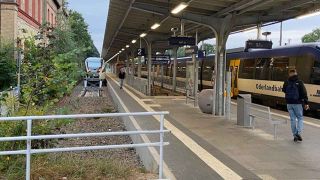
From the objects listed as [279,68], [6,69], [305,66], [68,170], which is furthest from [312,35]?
[68,170]

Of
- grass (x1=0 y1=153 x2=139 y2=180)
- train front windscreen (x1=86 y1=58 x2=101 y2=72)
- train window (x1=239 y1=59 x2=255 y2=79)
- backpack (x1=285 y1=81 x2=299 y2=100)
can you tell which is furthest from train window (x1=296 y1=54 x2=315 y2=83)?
train front windscreen (x1=86 y1=58 x2=101 y2=72)

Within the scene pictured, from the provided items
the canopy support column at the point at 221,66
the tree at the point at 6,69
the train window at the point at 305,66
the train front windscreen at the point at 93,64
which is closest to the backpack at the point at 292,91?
the canopy support column at the point at 221,66

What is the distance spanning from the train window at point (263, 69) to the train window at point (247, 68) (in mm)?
774

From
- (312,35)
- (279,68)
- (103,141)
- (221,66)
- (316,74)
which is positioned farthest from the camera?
(312,35)

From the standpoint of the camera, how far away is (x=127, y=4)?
2291cm

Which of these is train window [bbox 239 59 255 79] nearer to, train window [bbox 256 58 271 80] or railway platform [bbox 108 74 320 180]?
train window [bbox 256 58 271 80]

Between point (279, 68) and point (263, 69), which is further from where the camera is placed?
point (263, 69)

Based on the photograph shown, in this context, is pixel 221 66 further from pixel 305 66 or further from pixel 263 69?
pixel 263 69

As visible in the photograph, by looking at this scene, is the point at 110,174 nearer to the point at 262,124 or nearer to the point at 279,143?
the point at 279,143

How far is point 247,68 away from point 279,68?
456 centimetres

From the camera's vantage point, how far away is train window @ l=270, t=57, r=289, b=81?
22.2 meters

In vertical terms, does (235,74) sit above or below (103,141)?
above

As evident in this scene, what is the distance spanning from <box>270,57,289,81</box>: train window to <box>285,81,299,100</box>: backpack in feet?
34.9

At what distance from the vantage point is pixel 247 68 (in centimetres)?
2748
